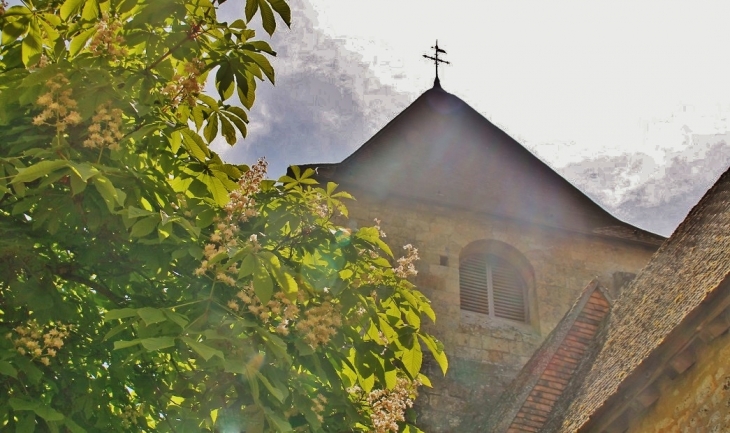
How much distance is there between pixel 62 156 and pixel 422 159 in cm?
1193

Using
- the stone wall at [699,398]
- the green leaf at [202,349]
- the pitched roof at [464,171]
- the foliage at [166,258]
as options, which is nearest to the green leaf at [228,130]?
the foliage at [166,258]

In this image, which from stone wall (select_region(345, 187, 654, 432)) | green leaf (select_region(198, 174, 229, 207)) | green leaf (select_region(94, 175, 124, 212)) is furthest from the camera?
stone wall (select_region(345, 187, 654, 432))

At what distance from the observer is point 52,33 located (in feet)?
14.3

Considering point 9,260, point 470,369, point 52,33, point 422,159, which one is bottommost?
point 9,260

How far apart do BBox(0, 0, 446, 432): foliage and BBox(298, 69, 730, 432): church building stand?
3234 mm

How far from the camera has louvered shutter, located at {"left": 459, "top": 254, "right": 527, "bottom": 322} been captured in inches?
551

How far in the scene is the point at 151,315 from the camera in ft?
12.2

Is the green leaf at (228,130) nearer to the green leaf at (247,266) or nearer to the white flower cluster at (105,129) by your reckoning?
the white flower cluster at (105,129)

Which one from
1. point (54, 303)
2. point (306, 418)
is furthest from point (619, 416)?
point (54, 303)

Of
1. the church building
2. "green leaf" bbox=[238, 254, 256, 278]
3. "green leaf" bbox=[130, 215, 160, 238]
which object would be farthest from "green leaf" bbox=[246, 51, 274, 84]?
the church building

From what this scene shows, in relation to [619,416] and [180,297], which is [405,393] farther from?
[619,416]

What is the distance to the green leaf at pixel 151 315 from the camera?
12.0 feet

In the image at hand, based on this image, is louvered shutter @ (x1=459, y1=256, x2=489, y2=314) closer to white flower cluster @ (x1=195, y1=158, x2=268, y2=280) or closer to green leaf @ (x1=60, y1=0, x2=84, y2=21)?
white flower cluster @ (x1=195, y1=158, x2=268, y2=280)

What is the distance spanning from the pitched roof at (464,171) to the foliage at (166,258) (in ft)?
30.1
